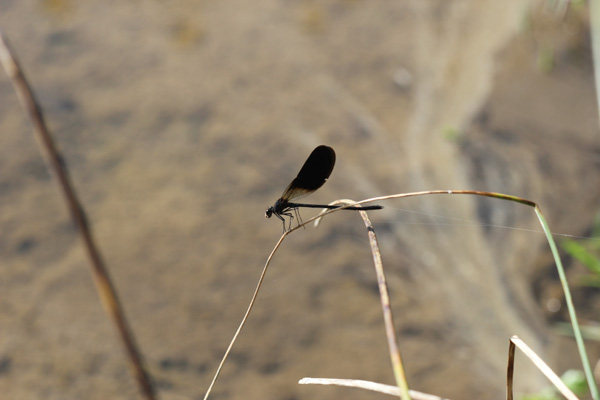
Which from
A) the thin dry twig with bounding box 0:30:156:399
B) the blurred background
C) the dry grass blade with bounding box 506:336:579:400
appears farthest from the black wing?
the blurred background

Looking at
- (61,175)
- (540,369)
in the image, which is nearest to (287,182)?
(61,175)

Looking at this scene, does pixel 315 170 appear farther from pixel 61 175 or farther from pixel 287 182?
pixel 287 182

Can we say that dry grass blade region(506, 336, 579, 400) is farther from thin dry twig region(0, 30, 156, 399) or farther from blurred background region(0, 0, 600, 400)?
blurred background region(0, 0, 600, 400)

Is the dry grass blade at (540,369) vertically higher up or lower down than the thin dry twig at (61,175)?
lower down

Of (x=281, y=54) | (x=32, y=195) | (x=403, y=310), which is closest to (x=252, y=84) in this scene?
(x=281, y=54)

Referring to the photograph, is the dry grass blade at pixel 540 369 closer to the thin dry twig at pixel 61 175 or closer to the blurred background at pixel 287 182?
the thin dry twig at pixel 61 175

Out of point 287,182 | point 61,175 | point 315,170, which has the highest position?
point 287,182

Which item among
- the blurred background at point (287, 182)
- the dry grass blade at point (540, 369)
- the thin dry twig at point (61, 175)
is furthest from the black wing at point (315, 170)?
the blurred background at point (287, 182)
